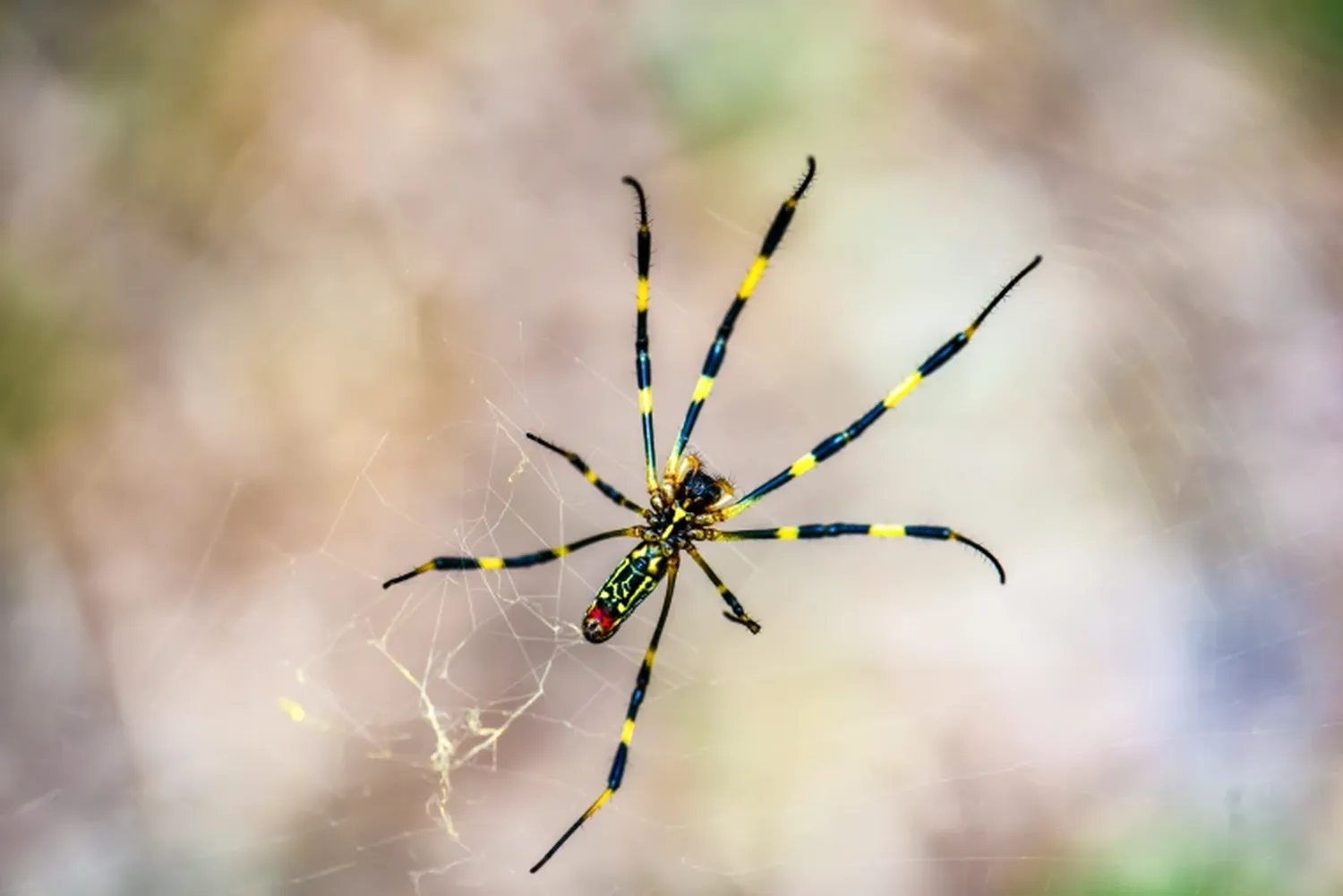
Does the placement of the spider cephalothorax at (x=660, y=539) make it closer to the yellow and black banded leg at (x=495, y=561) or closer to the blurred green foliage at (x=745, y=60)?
the yellow and black banded leg at (x=495, y=561)

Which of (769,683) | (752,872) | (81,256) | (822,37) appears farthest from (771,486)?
(81,256)

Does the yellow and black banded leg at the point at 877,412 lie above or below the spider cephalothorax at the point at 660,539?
above

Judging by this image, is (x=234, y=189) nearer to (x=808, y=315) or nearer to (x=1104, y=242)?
(x=808, y=315)

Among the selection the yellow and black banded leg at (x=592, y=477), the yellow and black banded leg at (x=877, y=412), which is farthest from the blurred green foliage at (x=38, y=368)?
the yellow and black banded leg at (x=877, y=412)

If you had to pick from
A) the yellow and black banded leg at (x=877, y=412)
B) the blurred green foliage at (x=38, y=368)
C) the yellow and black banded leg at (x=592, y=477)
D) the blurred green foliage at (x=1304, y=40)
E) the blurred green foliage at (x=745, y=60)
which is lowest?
the blurred green foliage at (x=38, y=368)

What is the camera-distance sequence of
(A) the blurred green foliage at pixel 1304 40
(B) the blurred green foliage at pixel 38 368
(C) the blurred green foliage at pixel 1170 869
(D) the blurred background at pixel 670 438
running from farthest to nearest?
(A) the blurred green foliage at pixel 1304 40 < (B) the blurred green foliage at pixel 38 368 < (D) the blurred background at pixel 670 438 < (C) the blurred green foliage at pixel 1170 869

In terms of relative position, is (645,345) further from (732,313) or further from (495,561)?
(495,561)

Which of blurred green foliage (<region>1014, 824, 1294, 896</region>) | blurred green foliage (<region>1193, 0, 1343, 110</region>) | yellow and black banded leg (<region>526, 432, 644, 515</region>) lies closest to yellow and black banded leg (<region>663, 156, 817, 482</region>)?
yellow and black banded leg (<region>526, 432, 644, 515</region>)
